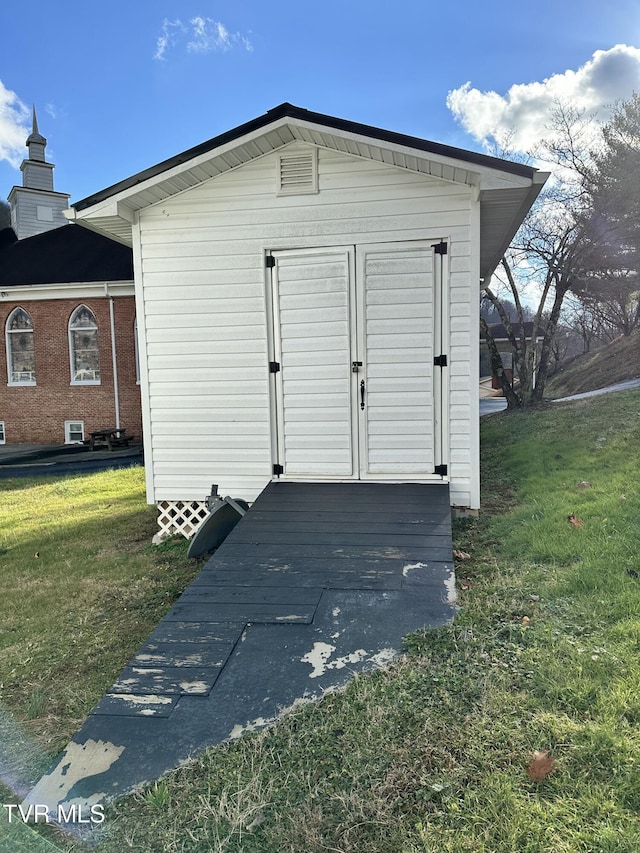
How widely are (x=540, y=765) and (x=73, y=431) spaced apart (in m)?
17.6

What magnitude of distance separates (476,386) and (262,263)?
234 cm

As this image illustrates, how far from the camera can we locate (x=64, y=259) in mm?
18109

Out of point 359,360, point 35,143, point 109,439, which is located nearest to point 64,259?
point 109,439

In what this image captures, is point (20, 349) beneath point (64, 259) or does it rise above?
beneath

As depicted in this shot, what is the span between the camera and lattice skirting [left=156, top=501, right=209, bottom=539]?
595 centimetres

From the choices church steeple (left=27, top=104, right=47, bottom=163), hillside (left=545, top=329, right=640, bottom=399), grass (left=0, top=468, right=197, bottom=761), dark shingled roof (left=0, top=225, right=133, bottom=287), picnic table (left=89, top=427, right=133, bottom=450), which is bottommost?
grass (left=0, top=468, right=197, bottom=761)

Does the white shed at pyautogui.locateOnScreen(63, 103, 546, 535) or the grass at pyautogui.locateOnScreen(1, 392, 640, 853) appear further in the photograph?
the white shed at pyautogui.locateOnScreen(63, 103, 546, 535)

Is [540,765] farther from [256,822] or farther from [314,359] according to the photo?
[314,359]

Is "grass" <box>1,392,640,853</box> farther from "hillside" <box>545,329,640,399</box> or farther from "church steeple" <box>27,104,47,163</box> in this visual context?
"church steeple" <box>27,104,47,163</box>

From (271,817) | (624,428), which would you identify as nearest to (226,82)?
(624,428)

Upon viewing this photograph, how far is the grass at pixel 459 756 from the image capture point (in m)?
1.83

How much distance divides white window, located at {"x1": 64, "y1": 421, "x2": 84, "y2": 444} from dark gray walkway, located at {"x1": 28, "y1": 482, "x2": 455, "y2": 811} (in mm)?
14335

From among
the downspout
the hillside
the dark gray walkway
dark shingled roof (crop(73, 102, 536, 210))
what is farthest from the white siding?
the hillside

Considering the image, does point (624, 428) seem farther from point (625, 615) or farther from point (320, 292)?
point (625, 615)
